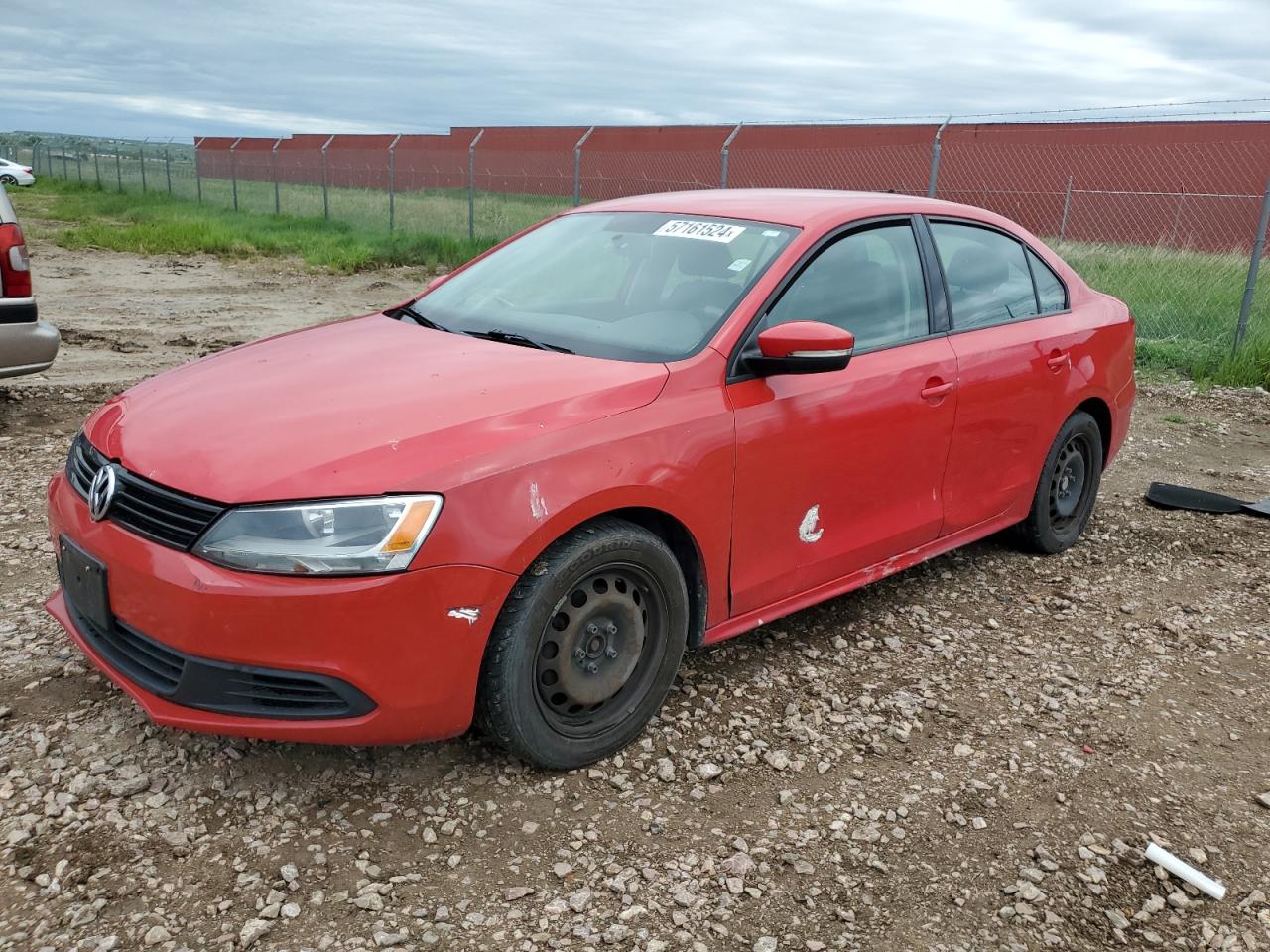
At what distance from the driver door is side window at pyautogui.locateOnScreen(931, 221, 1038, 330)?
0.21 m

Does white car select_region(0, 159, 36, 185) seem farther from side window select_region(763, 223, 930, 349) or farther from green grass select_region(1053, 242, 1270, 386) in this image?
side window select_region(763, 223, 930, 349)

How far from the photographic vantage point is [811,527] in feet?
11.5

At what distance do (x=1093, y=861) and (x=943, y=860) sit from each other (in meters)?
0.39

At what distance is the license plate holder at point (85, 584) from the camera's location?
2697 millimetres

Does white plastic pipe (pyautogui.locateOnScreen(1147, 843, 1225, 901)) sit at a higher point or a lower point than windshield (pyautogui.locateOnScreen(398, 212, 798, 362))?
lower

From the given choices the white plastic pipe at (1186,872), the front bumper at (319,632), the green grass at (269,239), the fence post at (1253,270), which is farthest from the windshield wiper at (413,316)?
the green grass at (269,239)

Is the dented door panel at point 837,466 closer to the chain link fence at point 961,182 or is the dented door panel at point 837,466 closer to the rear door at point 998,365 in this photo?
the rear door at point 998,365

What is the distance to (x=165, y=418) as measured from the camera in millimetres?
2902

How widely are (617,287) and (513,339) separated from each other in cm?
45

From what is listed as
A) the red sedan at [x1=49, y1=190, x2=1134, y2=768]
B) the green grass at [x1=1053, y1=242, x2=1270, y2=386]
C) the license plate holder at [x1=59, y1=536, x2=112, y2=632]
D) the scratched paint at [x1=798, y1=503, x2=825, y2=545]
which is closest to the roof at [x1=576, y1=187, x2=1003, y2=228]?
the red sedan at [x1=49, y1=190, x2=1134, y2=768]

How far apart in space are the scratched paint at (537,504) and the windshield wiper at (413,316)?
3.62 feet

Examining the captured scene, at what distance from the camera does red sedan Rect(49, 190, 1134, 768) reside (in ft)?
8.20

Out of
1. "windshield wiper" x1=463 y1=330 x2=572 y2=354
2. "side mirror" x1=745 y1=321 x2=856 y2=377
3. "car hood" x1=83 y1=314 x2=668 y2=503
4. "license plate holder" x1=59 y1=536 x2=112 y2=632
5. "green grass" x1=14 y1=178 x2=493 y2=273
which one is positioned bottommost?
"green grass" x1=14 y1=178 x2=493 y2=273

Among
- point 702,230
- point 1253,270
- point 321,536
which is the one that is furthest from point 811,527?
point 1253,270
